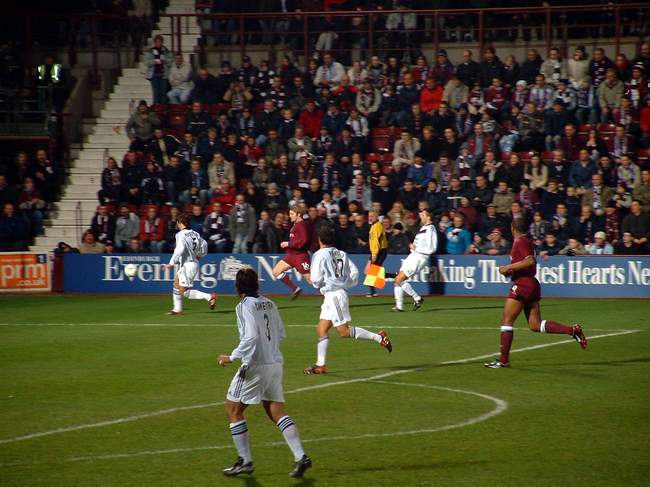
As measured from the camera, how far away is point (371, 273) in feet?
77.9

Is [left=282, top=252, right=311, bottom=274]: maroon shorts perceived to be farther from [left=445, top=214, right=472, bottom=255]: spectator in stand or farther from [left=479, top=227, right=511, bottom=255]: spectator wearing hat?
[left=479, top=227, right=511, bottom=255]: spectator wearing hat

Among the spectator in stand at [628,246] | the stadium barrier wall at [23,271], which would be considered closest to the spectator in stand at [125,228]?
the stadium barrier wall at [23,271]

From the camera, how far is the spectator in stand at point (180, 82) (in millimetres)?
32812

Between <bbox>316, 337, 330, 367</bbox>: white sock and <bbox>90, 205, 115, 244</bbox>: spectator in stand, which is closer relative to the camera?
<bbox>316, 337, 330, 367</bbox>: white sock

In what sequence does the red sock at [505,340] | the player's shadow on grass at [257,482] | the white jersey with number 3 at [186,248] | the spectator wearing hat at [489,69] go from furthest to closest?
the spectator wearing hat at [489,69] → the white jersey with number 3 at [186,248] → the red sock at [505,340] → the player's shadow on grass at [257,482]

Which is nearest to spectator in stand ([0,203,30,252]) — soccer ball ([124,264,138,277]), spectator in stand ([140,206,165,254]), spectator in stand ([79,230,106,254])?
spectator in stand ([79,230,106,254])

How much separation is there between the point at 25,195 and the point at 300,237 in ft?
35.2

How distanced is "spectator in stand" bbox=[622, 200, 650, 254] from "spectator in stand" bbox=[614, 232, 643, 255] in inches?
2.6

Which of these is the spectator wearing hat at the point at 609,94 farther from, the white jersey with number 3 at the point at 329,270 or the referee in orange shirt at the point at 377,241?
the white jersey with number 3 at the point at 329,270

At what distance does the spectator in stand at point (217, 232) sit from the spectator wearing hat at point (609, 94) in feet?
33.7

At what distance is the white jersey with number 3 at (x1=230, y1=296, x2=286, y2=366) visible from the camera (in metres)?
9.13

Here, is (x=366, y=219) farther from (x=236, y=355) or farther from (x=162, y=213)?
(x=236, y=355)

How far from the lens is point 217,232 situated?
2789cm

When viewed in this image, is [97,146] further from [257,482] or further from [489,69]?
[257,482]
